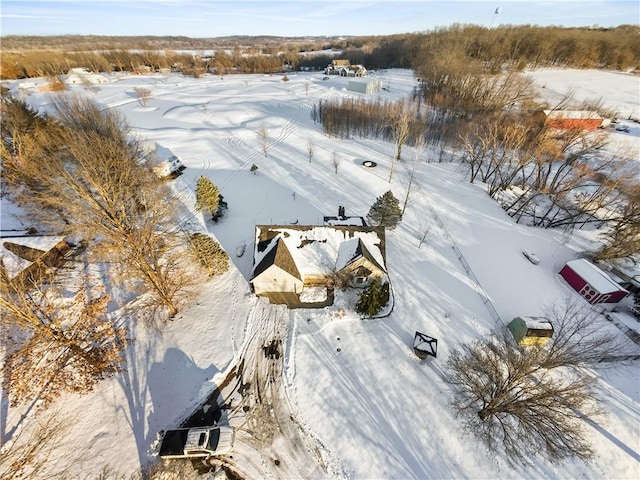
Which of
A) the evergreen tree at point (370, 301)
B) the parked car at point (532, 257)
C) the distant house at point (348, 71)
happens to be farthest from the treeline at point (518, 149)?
the distant house at point (348, 71)

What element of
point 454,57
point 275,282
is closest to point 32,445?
point 275,282

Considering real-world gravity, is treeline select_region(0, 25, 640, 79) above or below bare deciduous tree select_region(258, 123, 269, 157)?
above

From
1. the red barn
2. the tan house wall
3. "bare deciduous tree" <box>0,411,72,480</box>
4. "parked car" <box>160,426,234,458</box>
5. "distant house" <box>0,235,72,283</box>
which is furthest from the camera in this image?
the red barn

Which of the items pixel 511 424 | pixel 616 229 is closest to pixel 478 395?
pixel 511 424

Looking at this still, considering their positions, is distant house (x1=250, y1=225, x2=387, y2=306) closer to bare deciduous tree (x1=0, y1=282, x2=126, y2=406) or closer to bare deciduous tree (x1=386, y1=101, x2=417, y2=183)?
bare deciduous tree (x1=0, y1=282, x2=126, y2=406)

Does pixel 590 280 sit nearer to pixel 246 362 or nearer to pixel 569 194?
pixel 569 194

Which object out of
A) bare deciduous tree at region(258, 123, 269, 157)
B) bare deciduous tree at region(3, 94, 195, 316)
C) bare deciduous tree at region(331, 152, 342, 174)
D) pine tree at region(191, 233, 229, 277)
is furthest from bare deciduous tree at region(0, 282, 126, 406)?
bare deciduous tree at region(258, 123, 269, 157)
